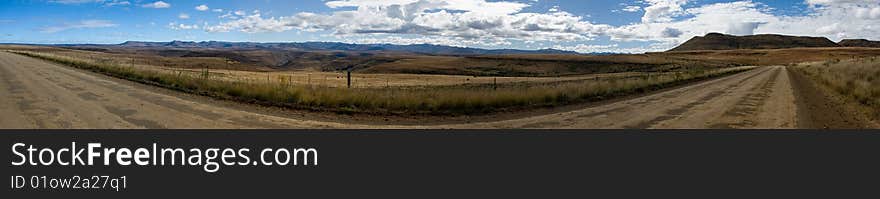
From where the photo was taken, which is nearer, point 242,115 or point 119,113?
point 119,113

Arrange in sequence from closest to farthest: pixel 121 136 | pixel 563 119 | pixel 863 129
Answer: pixel 121 136, pixel 863 129, pixel 563 119

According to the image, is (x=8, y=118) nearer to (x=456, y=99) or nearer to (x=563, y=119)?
(x=456, y=99)

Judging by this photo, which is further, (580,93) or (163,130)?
(580,93)

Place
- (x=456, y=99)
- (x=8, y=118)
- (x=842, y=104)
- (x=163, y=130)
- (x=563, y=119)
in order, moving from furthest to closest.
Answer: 1. (x=842, y=104)
2. (x=456, y=99)
3. (x=563, y=119)
4. (x=8, y=118)
5. (x=163, y=130)

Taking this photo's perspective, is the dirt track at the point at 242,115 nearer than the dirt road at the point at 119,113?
No

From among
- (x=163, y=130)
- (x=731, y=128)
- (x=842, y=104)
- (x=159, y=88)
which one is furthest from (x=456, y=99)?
(x=842, y=104)

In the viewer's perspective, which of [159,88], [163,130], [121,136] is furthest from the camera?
[159,88]

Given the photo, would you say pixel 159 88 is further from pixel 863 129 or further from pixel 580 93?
pixel 863 129

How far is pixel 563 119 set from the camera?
511 inches

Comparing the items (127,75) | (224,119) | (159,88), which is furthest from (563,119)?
(127,75)

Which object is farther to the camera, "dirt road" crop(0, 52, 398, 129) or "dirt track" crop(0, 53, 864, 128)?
"dirt track" crop(0, 53, 864, 128)

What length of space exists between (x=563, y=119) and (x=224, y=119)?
7.38 metres

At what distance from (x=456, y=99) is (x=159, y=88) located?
38.1 feet

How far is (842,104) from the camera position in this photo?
718 inches
